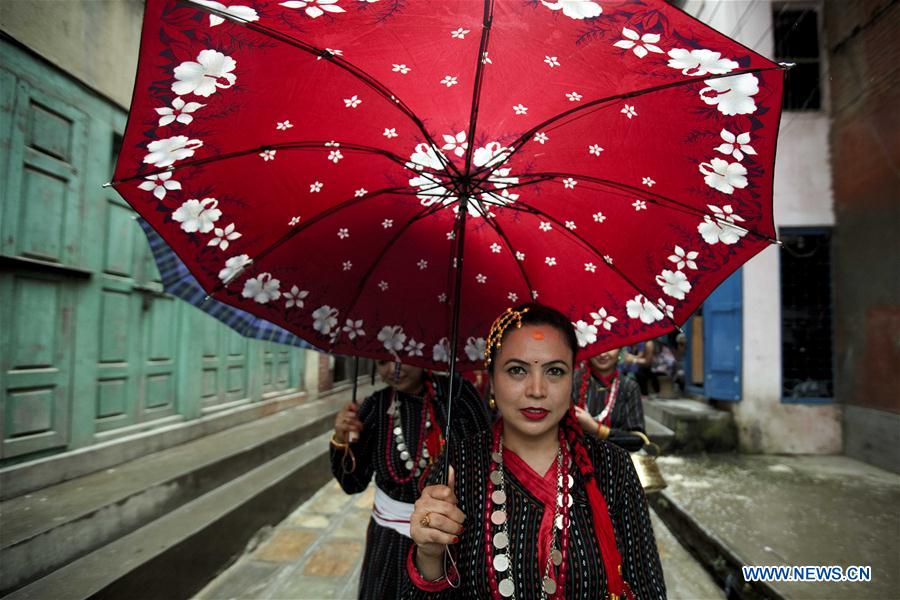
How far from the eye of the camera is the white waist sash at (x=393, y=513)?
217 cm

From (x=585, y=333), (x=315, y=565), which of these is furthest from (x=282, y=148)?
(x=315, y=565)

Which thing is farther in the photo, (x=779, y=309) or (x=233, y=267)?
(x=779, y=309)

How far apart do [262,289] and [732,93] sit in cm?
158

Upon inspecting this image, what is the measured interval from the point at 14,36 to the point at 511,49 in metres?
3.80

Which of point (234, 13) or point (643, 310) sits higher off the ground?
point (234, 13)

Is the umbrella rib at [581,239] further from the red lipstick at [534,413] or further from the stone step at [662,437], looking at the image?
the stone step at [662,437]

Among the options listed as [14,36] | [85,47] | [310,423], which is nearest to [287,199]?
[14,36]

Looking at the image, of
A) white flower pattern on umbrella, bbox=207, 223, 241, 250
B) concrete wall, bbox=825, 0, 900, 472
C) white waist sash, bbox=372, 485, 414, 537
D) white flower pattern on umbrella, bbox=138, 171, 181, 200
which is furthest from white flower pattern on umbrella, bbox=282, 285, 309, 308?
concrete wall, bbox=825, 0, 900, 472

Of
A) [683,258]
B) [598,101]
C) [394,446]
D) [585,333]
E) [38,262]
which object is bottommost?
[394,446]

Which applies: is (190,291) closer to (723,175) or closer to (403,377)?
(403,377)

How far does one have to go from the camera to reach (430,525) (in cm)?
120

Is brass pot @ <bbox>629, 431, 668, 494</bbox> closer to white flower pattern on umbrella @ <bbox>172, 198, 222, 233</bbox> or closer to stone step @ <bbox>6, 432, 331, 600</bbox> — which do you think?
white flower pattern on umbrella @ <bbox>172, 198, 222, 233</bbox>

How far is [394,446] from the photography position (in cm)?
226

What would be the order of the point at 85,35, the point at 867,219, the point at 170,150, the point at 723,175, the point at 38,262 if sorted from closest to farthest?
the point at 170,150
the point at 723,175
the point at 38,262
the point at 85,35
the point at 867,219
